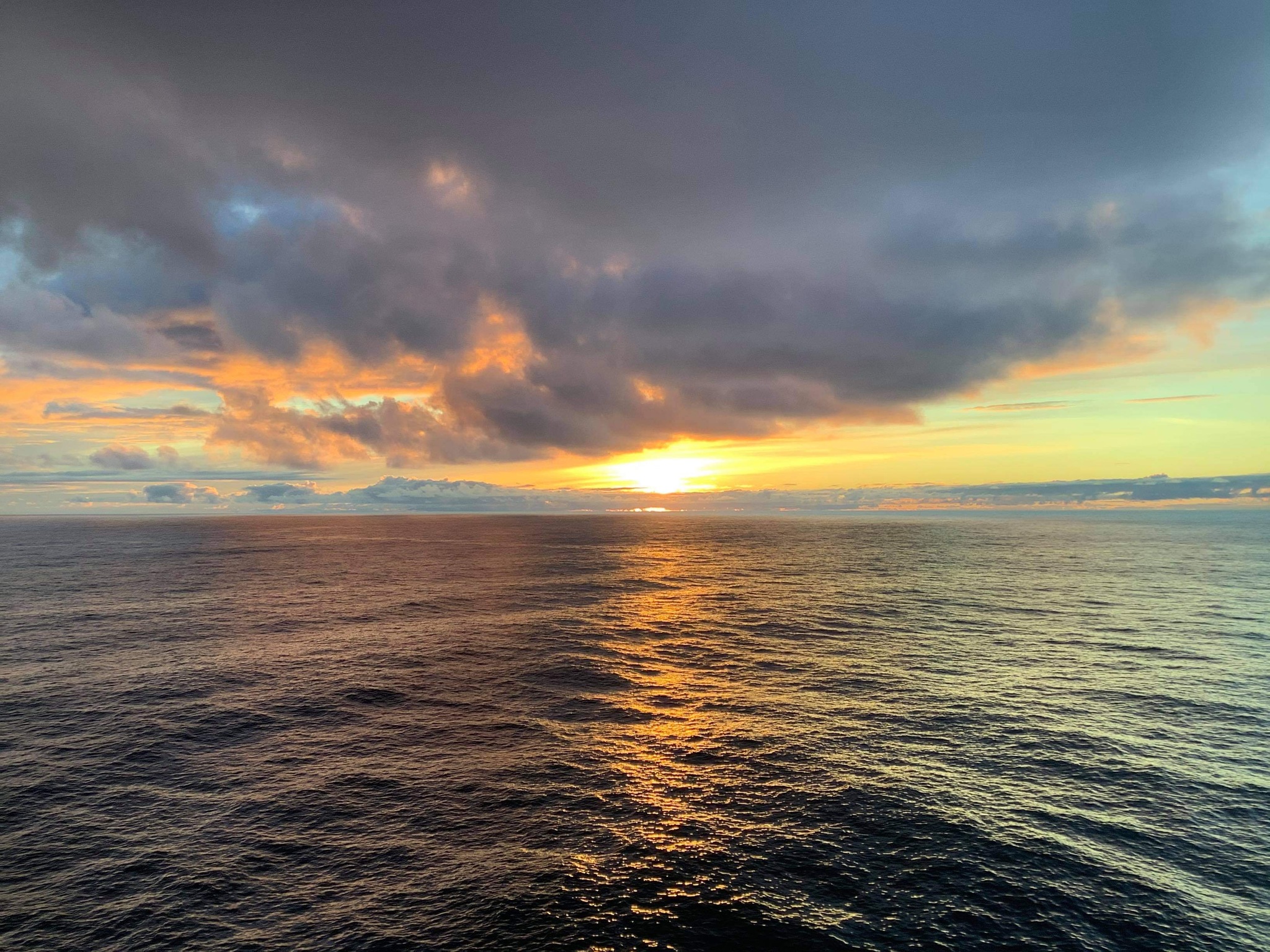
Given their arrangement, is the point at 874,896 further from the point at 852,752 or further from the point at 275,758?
the point at 275,758

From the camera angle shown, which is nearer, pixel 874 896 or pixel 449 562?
pixel 874 896

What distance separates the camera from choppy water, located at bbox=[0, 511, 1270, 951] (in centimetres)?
3078

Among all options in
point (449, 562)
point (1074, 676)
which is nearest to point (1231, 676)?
point (1074, 676)

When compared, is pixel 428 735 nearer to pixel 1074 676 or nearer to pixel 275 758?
pixel 275 758

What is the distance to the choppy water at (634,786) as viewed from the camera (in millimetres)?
30781

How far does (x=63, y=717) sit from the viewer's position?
54.8 m

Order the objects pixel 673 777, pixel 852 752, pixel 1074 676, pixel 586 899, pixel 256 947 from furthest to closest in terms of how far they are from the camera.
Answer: pixel 1074 676
pixel 852 752
pixel 673 777
pixel 586 899
pixel 256 947

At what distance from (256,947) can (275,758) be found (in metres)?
21.3

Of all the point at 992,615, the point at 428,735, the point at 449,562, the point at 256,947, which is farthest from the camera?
the point at 449,562

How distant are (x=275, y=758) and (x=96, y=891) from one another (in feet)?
49.8

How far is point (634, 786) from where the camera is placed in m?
43.5

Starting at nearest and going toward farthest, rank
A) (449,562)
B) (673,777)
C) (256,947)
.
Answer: (256,947) → (673,777) → (449,562)

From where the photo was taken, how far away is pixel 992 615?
102 meters

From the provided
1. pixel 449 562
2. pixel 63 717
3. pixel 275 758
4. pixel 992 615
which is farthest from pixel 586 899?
pixel 449 562
